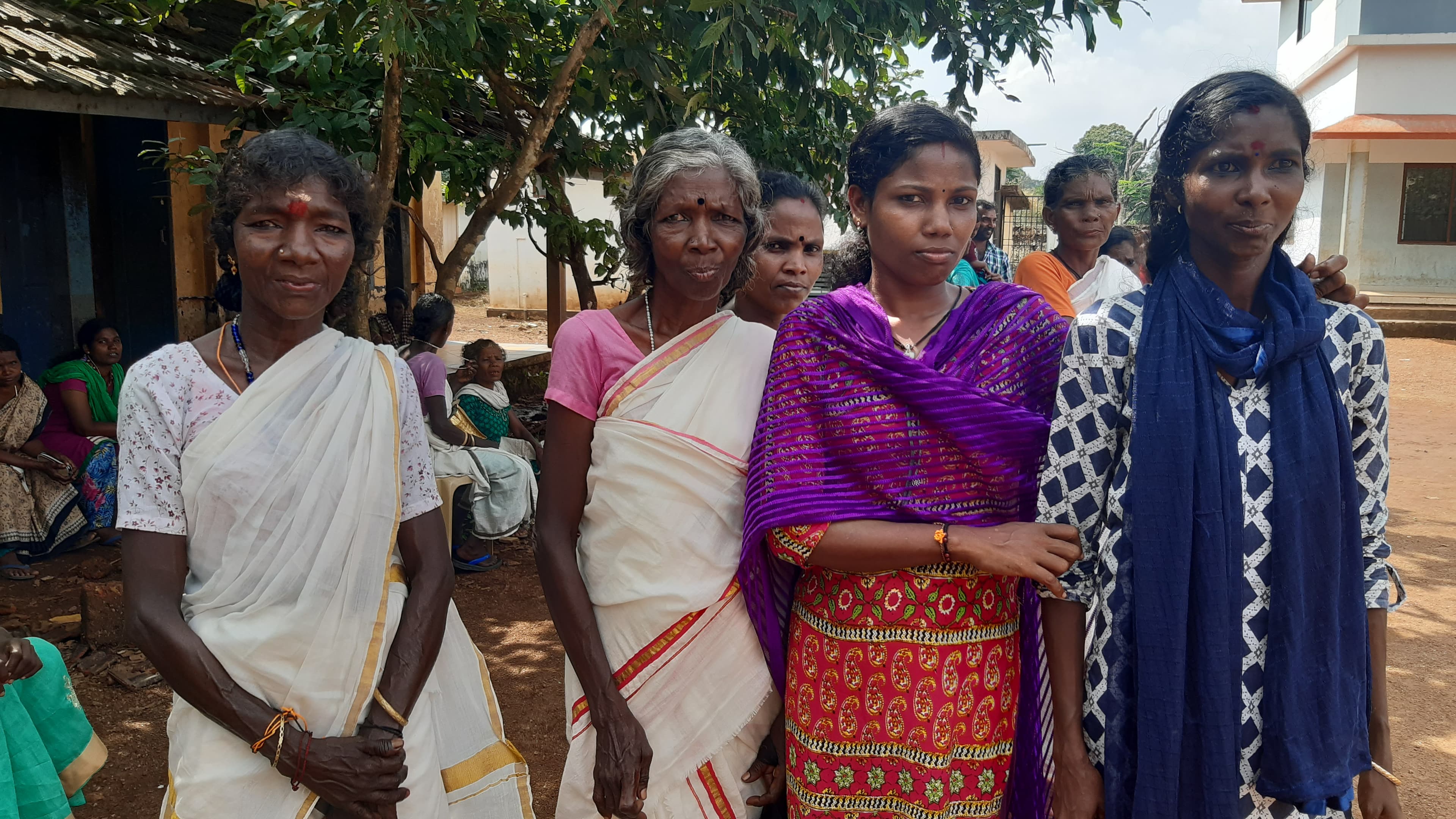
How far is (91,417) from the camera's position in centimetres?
621

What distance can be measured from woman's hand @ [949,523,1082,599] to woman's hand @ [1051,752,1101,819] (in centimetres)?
31

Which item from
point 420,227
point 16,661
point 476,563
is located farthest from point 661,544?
point 420,227

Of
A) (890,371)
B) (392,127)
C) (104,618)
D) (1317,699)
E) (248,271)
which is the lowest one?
(104,618)

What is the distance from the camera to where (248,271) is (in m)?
1.88

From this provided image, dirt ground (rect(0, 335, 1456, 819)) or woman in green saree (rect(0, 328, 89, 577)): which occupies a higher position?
woman in green saree (rect(0, 328, 89, 577))

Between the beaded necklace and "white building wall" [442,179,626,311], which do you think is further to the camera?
"white building wall" [442,179,626,311]

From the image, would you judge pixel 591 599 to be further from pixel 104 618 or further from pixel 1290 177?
pixel 104 618

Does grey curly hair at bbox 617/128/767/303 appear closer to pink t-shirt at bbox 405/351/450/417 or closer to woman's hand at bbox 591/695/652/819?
woman's hand at bbox 591/695/652/819

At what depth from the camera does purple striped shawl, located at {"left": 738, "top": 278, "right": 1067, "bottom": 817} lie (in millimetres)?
1791

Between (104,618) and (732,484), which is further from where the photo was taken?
(104,618)

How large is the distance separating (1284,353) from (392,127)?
12.8 ft

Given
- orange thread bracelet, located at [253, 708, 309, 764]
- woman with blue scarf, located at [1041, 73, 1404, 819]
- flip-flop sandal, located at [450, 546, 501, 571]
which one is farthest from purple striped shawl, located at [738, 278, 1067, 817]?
flip-flop sandal, located at [450, 546, 501, 571]

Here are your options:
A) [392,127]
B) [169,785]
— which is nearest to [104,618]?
[392,127]

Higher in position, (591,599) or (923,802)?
(591,599)
